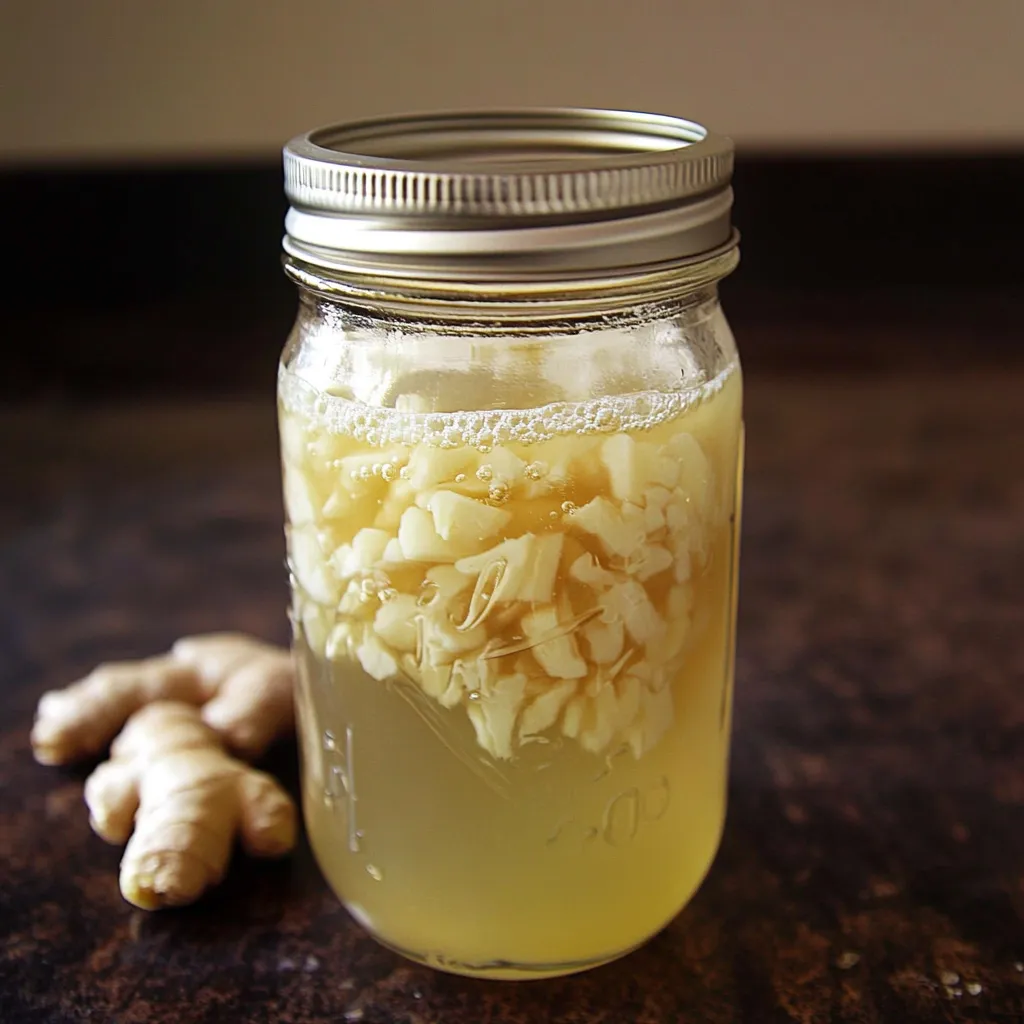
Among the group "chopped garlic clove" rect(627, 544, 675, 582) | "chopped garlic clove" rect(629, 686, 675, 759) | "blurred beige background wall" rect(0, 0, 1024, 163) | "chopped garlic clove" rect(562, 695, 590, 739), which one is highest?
"blurred beige background wall" rect(0, 0, 1024, 163)

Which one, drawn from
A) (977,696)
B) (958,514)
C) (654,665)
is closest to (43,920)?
(654,665)

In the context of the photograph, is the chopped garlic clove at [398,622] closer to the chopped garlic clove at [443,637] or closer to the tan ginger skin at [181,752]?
the chopped garlic clove at [443,637]

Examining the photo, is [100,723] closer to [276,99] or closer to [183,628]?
[183,628]

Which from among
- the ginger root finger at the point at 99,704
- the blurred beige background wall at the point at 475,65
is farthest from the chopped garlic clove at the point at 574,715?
the blurred beige background wall at the point at 475,65

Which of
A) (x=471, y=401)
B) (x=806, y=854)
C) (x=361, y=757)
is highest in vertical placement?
(x=471, y=401)

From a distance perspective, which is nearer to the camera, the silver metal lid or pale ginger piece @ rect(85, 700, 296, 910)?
the silver metal lid

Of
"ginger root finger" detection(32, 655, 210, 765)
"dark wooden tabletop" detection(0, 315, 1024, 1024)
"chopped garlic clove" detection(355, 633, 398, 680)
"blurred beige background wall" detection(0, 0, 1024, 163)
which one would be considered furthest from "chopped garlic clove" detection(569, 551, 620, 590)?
"blurred beige background wall" detection(0, 0, 1024, 163)

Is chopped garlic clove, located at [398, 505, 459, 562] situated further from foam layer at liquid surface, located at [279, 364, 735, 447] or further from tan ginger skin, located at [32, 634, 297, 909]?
tan ginger skin, located at [32, 634, 297, 909]
